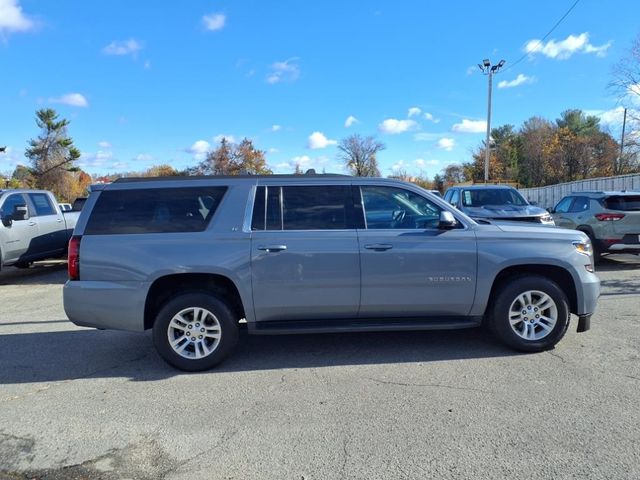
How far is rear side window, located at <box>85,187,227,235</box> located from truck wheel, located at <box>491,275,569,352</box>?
3.15 metres

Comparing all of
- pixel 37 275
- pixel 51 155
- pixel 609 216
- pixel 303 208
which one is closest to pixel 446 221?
pixel 303 208

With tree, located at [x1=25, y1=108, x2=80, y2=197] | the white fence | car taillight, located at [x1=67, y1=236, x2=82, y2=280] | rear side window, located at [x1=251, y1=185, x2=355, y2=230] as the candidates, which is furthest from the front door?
tree, located at [x1=25, y1=108, x2=80, y2=197]

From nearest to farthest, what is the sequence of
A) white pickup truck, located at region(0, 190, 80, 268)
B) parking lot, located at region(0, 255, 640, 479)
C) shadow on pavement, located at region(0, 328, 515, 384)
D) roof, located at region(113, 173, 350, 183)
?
parking lot, located at region(0, 255, 640, 479), shadow on pavement, located at region(0, 328, 515, 384), roof, located at region(113, 173, 350, 183), white pickup truck, located at region(0, 190, 80, 268)

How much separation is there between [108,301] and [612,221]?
10188 mm

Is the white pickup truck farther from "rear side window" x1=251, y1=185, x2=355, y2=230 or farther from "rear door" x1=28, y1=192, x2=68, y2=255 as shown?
"rear side window" x1=251, y1=185, x2=355, y2=230

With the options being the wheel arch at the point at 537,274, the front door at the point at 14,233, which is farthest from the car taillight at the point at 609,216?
the front door at the point at 14,233

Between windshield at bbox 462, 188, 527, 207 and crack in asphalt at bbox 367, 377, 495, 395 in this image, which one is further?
windshield at bbox 462, 188, 527, 207

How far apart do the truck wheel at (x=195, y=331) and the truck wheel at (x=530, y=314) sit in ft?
9.05

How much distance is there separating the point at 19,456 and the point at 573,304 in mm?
5181

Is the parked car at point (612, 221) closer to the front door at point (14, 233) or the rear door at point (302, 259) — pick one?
the rear door at point (302, 259)

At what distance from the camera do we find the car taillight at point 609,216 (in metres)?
10.5

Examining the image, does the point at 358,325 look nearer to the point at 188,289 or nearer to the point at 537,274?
the point at 188,289

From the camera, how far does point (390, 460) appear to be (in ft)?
10.5

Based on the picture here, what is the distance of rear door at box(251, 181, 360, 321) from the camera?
485cm
